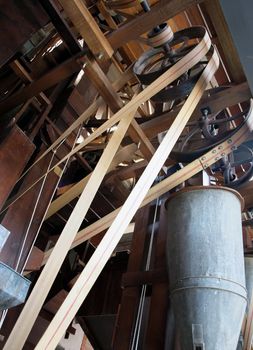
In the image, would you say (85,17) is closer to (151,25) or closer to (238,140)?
(151,25)

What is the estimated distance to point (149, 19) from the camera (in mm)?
2279

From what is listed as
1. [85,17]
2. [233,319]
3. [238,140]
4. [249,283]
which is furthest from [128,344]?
[85,17]

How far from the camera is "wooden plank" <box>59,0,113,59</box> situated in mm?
2061

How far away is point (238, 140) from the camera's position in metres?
2.38

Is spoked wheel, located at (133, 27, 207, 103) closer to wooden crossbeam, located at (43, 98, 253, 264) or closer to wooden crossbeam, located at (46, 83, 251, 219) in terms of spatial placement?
wooden crossbeam, located at (46, 83, 251, 219)

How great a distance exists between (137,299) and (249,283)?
863 millimetres

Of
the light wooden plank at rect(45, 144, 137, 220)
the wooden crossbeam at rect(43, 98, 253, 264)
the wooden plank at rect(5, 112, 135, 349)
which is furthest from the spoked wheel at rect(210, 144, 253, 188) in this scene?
the wooden plank at rect(5, 112, 135, 349)

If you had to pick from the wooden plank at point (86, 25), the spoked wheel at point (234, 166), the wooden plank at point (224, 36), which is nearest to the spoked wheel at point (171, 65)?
the wooden plank at point (224, 36)

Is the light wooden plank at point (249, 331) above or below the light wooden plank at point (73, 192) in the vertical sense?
below

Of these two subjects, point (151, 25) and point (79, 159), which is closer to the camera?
point (151, 25)

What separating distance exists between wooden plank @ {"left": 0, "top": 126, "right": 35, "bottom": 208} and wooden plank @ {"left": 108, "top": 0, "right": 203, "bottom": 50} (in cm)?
100

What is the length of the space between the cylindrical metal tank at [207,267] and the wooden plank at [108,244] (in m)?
0.38

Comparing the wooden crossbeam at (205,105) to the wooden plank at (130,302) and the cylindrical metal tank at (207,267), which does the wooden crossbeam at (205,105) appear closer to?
the wooden plank at (130,302)

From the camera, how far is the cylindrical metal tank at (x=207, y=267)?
1743 millimetres
